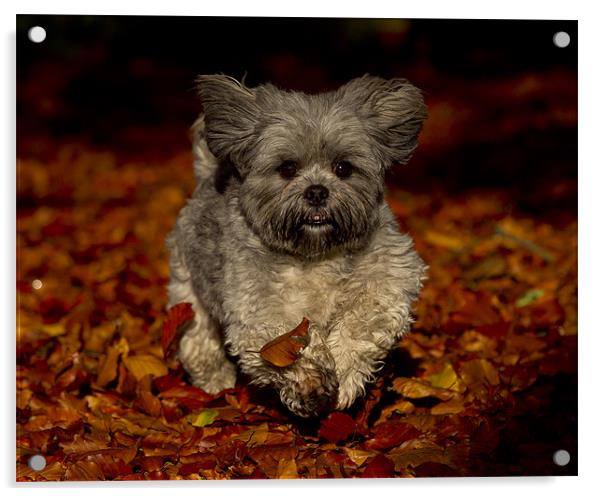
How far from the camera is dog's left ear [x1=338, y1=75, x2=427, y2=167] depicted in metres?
6.29

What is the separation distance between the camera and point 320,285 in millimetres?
6371

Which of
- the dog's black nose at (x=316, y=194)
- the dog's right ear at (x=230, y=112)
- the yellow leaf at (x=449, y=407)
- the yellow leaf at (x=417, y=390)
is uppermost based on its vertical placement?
the dog's right ear at (x=230, y=112)

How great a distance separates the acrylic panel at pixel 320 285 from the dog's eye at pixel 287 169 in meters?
0.05

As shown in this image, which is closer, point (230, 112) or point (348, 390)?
point (348, 390)

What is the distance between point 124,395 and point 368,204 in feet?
7.09

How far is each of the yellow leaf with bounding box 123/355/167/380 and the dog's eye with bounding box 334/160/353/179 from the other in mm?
2119

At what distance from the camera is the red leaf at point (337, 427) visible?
242 inches

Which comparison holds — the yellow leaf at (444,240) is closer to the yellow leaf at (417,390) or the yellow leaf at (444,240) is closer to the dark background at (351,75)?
the dark background at (351,75)

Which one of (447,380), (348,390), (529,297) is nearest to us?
(348,390)

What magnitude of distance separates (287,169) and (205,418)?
1662 millimetres

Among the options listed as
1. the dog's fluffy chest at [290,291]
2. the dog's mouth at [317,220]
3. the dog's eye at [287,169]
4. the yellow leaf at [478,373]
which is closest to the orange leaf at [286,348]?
the dog's fluffy chest at [290,291]

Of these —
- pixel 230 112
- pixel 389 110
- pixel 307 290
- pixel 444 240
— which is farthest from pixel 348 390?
pixel 444 240

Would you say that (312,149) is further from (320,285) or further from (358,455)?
(358,455)

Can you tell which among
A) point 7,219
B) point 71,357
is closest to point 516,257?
point 71,357
